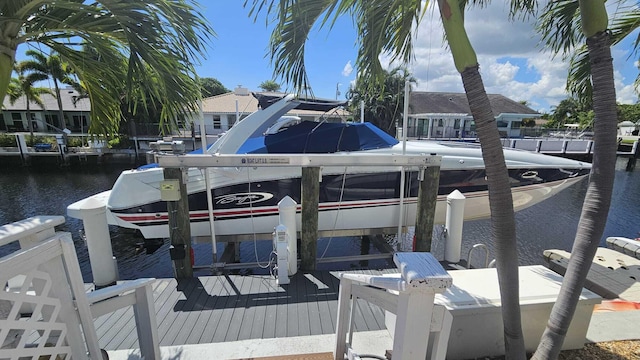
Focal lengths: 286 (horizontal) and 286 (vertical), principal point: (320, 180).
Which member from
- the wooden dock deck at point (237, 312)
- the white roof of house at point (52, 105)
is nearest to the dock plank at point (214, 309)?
the wooden dock deck at point (237, 312)

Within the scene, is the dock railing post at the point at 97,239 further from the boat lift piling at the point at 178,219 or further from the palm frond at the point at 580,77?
the palm frond at the point at 580,77

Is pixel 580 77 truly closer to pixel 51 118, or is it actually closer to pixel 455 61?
pixel 455 61

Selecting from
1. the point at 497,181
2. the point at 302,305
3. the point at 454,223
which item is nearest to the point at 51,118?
the point at 302,305

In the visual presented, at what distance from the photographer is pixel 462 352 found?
7.14 feet

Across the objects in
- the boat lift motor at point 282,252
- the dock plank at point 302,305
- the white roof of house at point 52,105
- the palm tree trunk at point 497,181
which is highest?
the white roof of house at point 52,105

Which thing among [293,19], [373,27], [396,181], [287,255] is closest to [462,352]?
[287,255]

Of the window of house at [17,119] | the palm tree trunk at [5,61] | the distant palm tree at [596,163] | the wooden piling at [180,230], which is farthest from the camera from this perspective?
the window of house at [17,119]

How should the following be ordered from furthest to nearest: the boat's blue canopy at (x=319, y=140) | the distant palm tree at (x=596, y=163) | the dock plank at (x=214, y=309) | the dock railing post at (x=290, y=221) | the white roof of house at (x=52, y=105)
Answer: the white roof of house at (x=52, y=105) < the boat's blue canopy at (x=319, y=140) < the dock railing post at (x=290, y=221) < the dock plank at (x=214, y=309) < the distant palm tree at (x=596, y=163)

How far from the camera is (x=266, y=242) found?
6.99 meters

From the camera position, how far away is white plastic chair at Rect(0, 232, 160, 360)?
1.24m

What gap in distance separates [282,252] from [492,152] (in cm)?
266

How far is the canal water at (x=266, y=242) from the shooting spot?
6.22 metres

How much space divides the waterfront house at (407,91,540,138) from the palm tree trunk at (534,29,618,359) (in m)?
25.1

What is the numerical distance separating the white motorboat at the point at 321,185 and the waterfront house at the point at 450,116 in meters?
20.9
